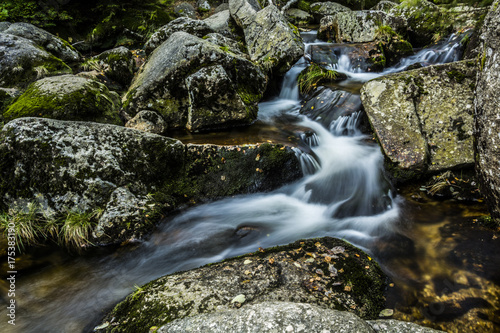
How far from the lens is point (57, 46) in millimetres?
9383

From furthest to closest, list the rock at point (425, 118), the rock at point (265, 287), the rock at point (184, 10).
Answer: the rock at point (184, 10) < the rock at point (425, 118) < the rock at point (265, 287)

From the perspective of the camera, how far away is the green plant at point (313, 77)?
8648 mm

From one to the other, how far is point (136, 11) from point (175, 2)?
6.27 meters

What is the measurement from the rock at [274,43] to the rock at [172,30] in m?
1.74

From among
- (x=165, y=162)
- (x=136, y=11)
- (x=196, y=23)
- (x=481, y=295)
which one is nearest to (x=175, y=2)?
(x=136, y=11)

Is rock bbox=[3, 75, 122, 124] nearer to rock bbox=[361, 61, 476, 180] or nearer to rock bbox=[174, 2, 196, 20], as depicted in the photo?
rock bbox=[361, 61, 476, 180]

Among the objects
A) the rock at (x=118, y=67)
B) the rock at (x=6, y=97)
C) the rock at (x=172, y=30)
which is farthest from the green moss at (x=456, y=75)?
the rock at (x=6, y=97)

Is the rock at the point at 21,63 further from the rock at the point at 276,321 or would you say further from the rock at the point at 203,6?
the rock at the point at 203,6

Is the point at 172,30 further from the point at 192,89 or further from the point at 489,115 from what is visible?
the point at 489,115

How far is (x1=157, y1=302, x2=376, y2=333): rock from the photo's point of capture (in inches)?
75.8

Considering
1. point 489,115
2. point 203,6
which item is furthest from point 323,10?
point 489,115

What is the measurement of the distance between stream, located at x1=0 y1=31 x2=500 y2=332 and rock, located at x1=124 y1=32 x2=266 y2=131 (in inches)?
21.8

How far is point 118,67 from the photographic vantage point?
878 centimetres

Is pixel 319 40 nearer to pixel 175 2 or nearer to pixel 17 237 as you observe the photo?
pixel 175 2
